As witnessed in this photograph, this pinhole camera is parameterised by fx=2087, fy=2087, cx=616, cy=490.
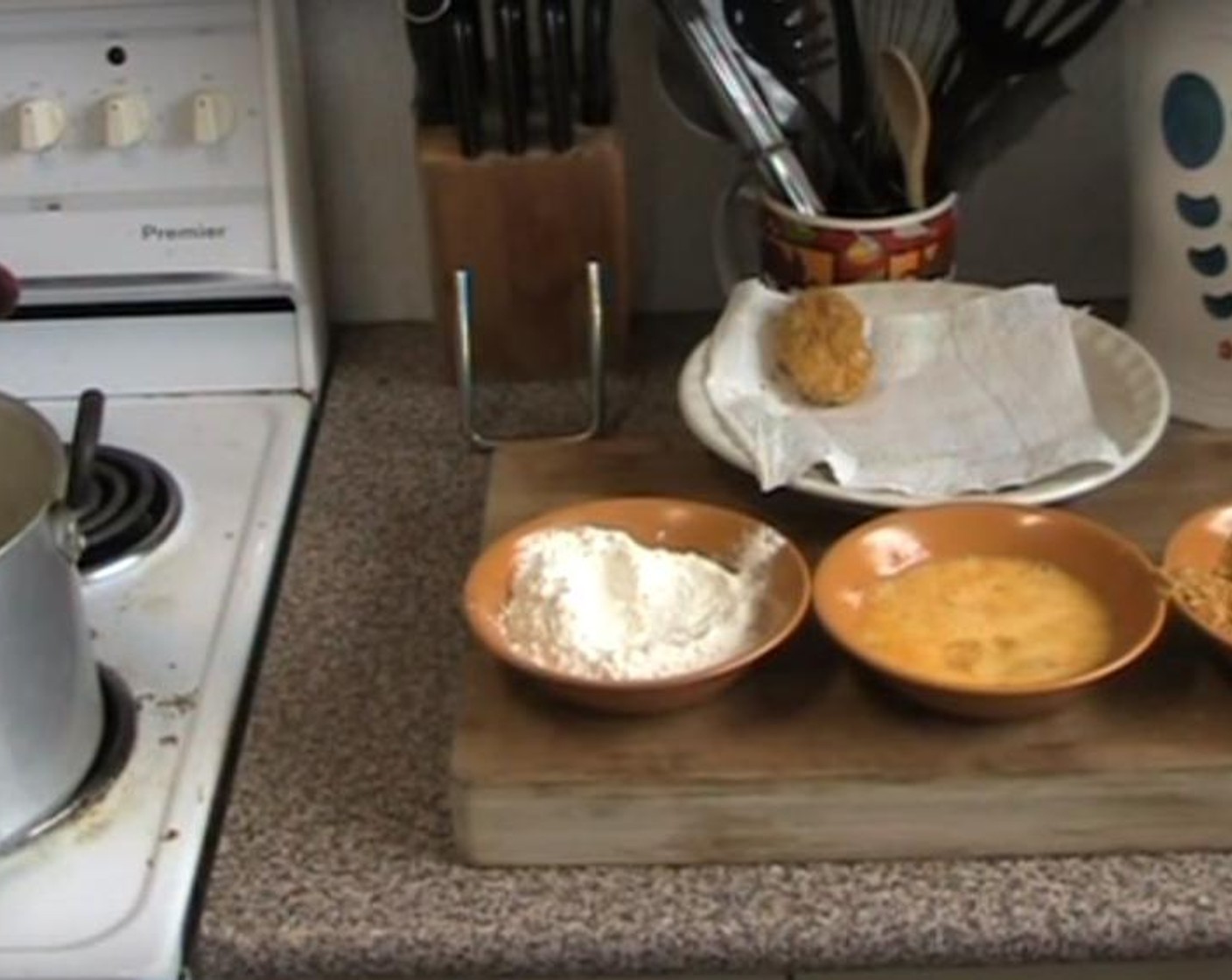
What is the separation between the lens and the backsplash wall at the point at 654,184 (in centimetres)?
116

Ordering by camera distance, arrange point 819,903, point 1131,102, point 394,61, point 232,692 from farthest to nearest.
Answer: point 394,61 < point 1131,102 < point 232,692 < point 819,903

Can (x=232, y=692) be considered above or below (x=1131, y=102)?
below

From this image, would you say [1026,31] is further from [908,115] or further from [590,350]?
[590,350]

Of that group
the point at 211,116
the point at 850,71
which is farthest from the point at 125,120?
the point at 850,71

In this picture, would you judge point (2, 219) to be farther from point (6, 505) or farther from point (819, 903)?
point (819, 903)

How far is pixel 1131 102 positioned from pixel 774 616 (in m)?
0.36

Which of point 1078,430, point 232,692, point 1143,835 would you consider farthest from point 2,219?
point 1143,835

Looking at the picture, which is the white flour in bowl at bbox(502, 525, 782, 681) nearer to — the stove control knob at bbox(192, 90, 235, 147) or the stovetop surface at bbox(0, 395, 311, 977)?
the stovetop surface at bbox(0, 395, 311, 977)

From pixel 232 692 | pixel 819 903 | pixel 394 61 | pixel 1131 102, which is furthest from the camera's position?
pixel 394 61

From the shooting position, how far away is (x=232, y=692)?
3.01 feet

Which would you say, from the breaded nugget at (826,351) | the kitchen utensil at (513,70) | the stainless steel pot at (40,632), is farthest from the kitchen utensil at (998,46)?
the stainless steel pot at (40,632)

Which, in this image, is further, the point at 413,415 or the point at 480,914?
the point at 413,415

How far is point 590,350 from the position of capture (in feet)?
3.67

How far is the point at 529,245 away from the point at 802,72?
0.17 meters
